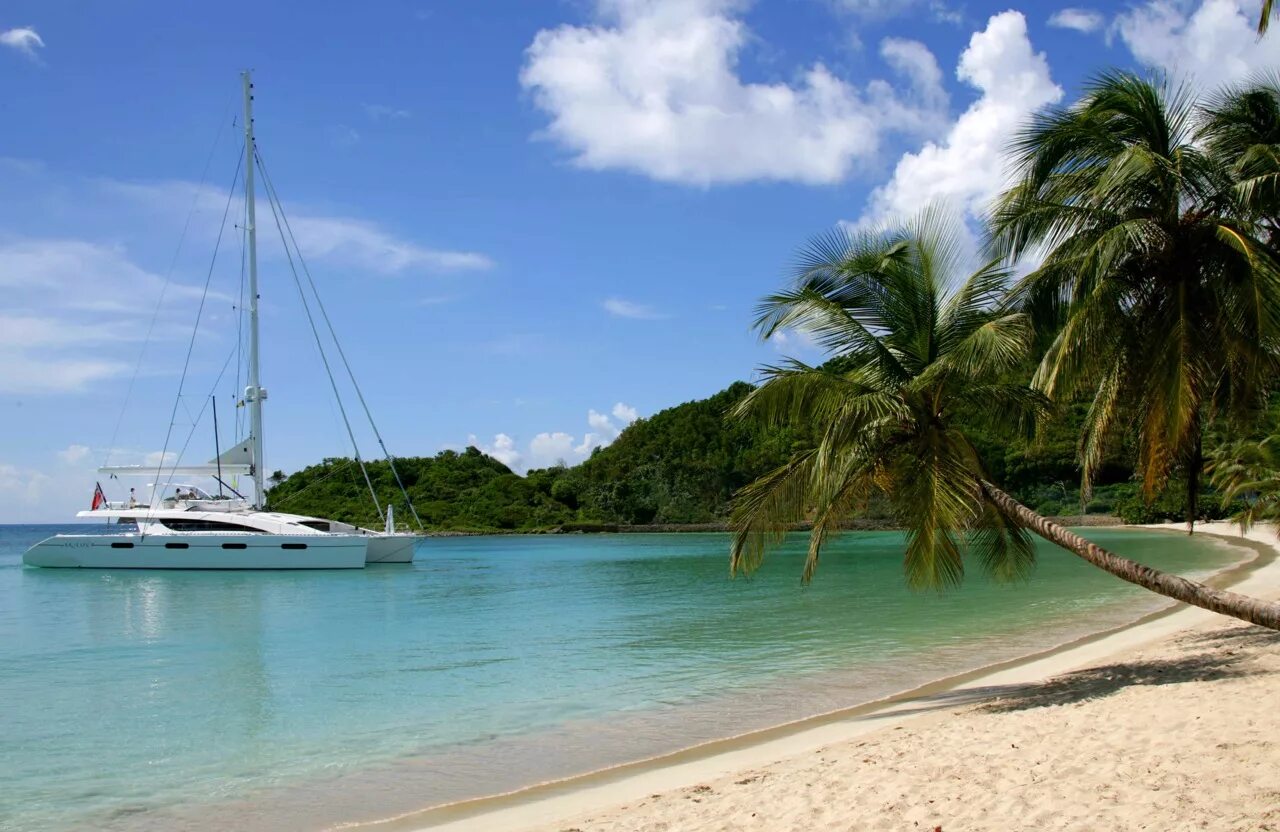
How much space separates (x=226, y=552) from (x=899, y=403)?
3103 cm

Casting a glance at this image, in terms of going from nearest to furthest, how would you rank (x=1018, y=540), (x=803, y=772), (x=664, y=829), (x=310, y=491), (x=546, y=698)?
(x=664, y=829), (x=803, y=772), (x=1018, y=540), (x=546, y=698), (x=310, y=491)

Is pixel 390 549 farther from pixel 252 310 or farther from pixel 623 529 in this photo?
pixel 623 529

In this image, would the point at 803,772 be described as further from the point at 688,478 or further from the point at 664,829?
the point at 688,478

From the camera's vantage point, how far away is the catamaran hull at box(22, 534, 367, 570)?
110 ft

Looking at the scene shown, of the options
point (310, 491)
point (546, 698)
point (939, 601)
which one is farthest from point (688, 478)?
point (546, 698)

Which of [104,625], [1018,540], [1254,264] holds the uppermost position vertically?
[1254,264]

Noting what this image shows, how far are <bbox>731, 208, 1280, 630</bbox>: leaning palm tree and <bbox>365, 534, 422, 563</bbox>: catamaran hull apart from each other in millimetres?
29348

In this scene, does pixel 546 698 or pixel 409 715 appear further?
pixel 546 698

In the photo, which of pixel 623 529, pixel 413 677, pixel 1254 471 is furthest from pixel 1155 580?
pixel 623 529

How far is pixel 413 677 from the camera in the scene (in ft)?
46.9

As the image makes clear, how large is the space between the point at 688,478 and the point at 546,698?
8096cm

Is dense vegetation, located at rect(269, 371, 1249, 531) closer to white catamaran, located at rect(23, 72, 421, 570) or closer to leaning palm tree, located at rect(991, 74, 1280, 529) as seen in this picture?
white catamaran, located at rect(23, 72, 421, 570)

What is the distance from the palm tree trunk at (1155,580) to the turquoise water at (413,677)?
3.64 metres

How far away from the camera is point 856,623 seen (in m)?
18.6
